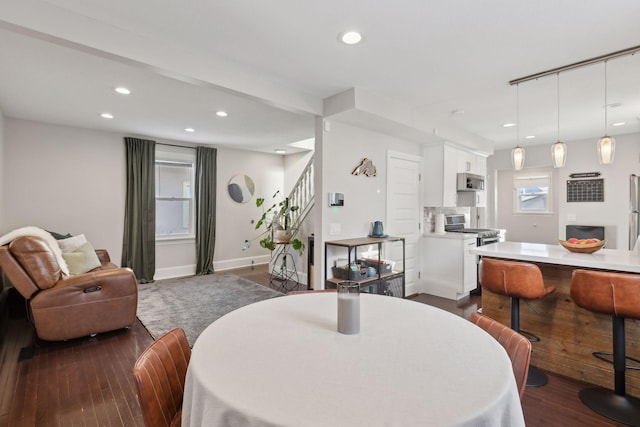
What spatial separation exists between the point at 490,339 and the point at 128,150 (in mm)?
5659

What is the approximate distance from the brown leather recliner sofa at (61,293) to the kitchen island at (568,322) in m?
3.48

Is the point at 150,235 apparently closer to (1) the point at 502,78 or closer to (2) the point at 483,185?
(1) the point at 502,78

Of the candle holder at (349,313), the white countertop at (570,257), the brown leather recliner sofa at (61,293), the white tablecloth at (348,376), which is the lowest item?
the brown leather recliner sofa at (61,293)

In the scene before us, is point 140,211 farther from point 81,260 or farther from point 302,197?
point 302,197

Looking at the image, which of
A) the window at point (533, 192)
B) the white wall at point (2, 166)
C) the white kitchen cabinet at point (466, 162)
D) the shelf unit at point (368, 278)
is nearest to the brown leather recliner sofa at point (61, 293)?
the white wall at point (2, 166)

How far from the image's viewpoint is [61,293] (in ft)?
9.23

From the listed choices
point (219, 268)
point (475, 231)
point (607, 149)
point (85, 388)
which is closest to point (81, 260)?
point (85, 388)

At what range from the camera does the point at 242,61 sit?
2.69 meters

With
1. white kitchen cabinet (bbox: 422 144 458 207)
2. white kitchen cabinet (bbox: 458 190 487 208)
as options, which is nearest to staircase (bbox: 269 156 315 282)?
white kitchen cabinet (bbox: 422 144 458 207)

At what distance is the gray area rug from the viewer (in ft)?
11.1

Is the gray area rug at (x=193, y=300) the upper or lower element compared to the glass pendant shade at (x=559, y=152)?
lower

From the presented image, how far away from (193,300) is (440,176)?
4026 millimetres

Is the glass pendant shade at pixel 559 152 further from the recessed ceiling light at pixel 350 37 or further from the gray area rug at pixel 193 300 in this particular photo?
the gray area rug at pixel 193 300

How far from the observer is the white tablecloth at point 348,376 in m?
0.78
